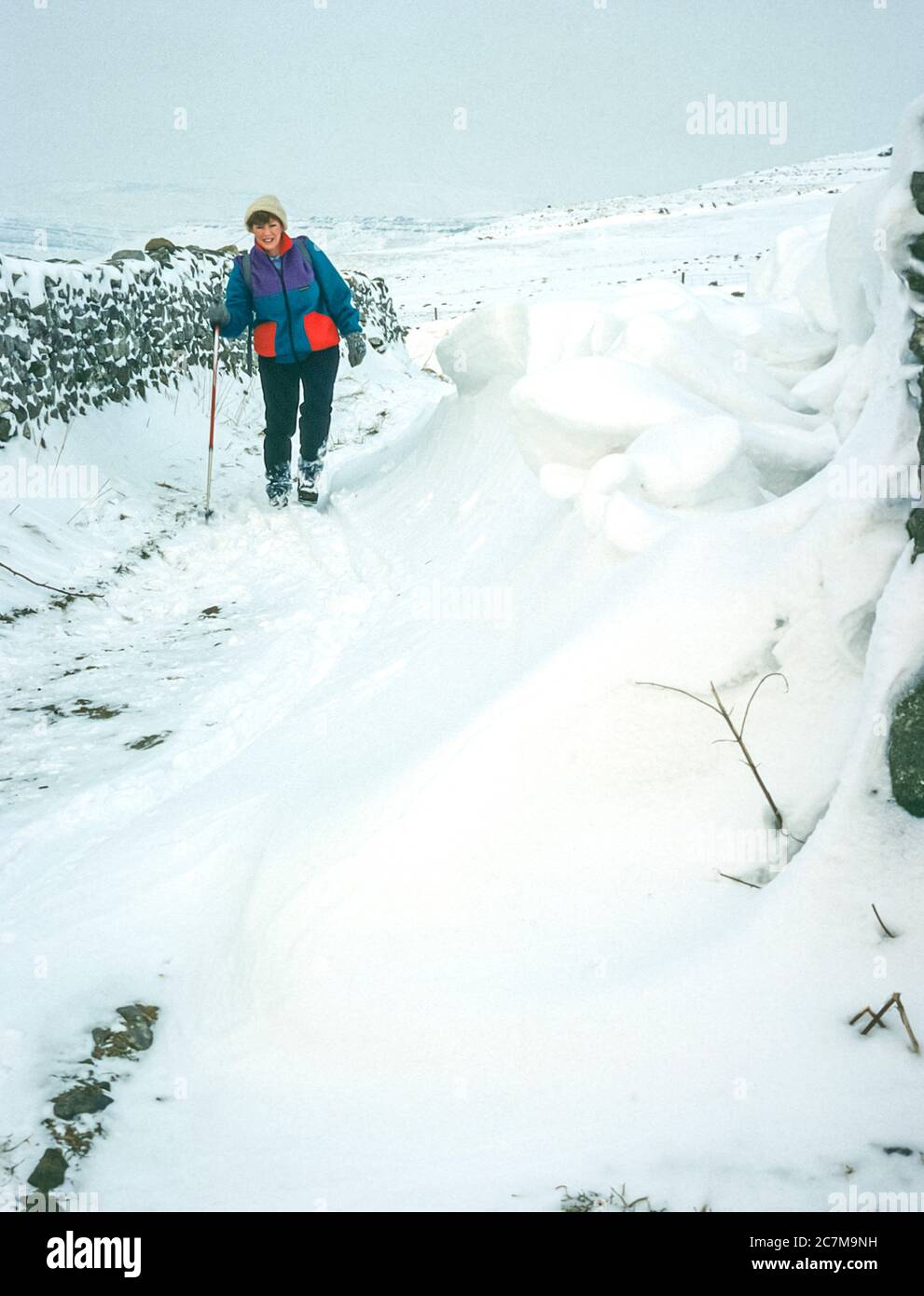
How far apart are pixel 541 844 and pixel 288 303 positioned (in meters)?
4.97

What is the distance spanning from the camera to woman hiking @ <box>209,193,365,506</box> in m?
6.41

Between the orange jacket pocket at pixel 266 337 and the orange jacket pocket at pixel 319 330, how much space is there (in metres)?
0.23

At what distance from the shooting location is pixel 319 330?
21.6ft

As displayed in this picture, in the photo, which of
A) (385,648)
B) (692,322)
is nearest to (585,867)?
(385,648)

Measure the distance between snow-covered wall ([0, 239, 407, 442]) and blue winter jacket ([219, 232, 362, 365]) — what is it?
65.7 inches

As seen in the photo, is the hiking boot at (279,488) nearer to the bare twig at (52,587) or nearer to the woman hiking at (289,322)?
the woman hiking at (289,322)

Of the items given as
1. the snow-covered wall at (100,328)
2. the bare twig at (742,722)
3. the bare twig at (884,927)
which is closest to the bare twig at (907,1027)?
the bare twig at (884,927)

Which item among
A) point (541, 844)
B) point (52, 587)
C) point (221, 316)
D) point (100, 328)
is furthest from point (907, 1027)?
point (100, 328)

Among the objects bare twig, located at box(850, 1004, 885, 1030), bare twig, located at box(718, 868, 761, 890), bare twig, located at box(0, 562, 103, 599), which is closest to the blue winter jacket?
bare twig, located at box(0, 562, 103, 599)

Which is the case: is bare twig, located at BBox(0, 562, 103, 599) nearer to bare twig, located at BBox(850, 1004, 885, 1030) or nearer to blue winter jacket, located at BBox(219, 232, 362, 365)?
blue winter jacket, located at BBox(219, 232, 362, 365)

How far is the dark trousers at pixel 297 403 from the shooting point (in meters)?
6.77

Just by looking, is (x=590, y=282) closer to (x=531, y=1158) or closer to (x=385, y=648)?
(x=385, y=648)

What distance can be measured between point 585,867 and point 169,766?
5.74 ft

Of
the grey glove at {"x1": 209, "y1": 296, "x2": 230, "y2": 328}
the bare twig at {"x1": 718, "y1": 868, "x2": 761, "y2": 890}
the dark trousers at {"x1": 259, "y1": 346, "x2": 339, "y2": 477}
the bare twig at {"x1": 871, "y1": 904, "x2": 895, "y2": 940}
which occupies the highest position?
the grey glove at {"x1": 209, "y1": 296, "x2": 230, "y2": 328}
